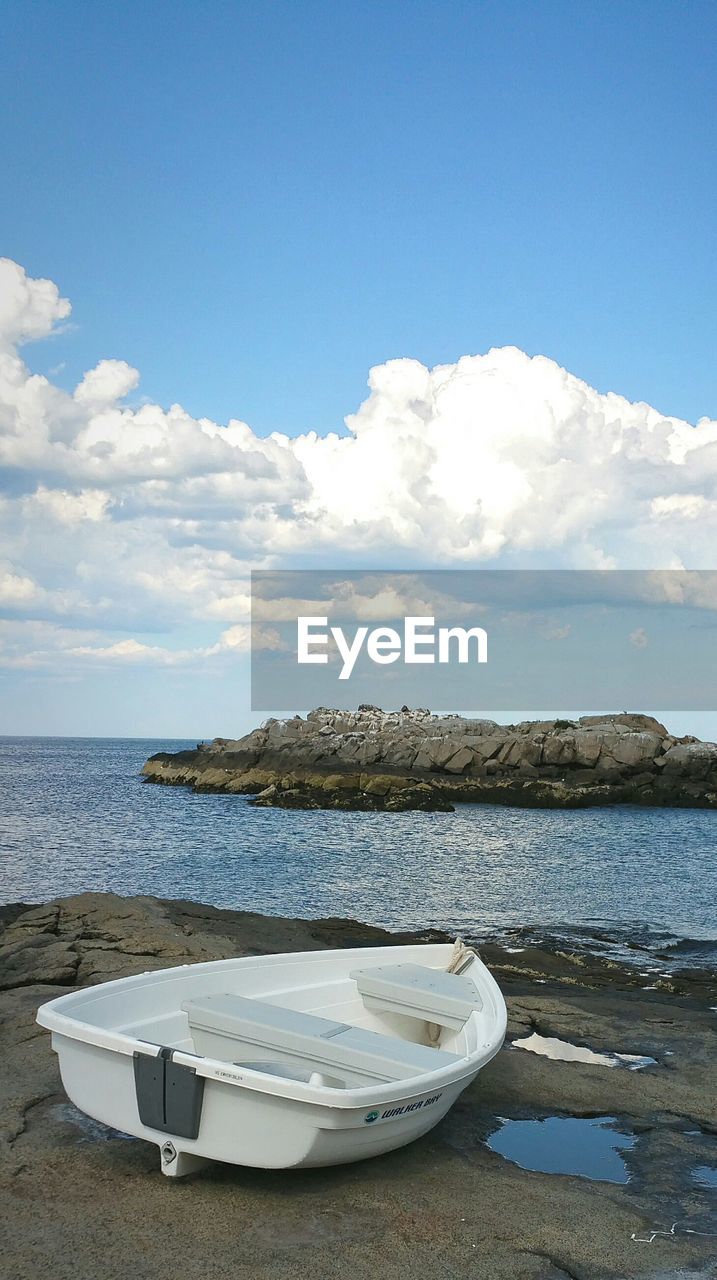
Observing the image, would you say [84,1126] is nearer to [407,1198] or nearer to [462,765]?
[407,1198]

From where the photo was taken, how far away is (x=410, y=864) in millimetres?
24812

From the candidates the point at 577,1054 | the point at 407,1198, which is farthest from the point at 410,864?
the point at 407,1198

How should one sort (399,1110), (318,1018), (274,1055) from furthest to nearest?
(318,1018) < (274,1055) < (399,1110)

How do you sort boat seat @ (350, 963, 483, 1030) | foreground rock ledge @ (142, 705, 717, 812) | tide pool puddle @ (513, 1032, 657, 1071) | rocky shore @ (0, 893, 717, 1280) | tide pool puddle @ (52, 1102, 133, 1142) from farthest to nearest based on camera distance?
1. foreground rock ledge @ (142, 705, 717, 812)
2. tide pool puddle @ (513, 1032, 657, 1071)
3. boat seat @ (350, 963, 483, 1030)
4. tide pool puddle @ (52, 1102, 133, 1142)
5. rocky shore @ (0, 893, 717, 1280)

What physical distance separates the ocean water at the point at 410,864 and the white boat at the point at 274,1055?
7.62m

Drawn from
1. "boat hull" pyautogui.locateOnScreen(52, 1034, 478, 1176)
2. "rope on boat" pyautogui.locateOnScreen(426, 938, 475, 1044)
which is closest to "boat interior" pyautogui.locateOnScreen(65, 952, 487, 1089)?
"rope on boat" pyautogui.locateOnScreen(426, 938, 475, 1044)

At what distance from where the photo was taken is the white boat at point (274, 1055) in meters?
4.74

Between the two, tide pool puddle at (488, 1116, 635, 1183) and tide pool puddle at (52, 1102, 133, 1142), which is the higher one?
tide pool puddle at (52, 1102, 133, 1142)

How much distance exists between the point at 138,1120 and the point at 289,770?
1692 inches

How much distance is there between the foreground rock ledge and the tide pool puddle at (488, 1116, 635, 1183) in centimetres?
3375

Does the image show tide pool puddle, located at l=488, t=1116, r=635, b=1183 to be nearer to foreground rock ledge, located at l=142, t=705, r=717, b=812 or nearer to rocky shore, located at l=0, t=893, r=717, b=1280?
rocky shore, located at l=0, t=893, r=717, b=1280

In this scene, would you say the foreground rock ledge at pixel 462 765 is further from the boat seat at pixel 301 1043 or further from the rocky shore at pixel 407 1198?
the boat seat at pixel 301 1043

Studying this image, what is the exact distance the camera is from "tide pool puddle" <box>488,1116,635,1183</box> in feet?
19.0

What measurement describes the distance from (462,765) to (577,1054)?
39311 millimetres
